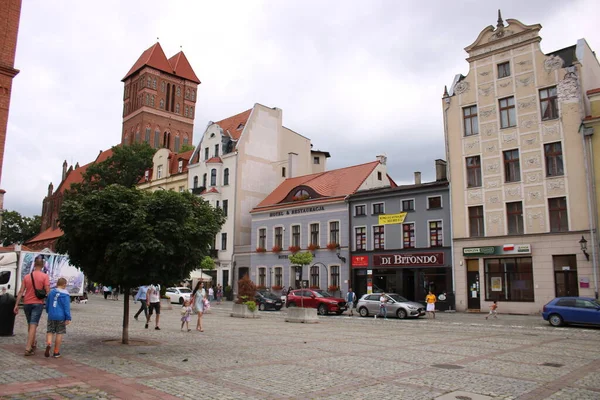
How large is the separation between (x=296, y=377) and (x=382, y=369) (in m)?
2.05

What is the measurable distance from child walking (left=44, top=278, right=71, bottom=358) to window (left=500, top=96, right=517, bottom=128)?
96.9ft

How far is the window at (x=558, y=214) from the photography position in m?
29.4

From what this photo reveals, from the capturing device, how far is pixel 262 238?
4631 cm

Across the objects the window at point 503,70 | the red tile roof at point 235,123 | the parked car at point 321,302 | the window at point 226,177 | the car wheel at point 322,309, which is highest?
the red tile roof at point 235,123

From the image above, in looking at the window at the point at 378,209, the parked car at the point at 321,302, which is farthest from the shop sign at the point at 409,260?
the parked car at the point at 321,302

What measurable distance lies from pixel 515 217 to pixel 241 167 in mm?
27098

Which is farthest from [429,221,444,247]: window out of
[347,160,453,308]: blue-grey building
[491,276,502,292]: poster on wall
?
[491,276,502,292]: poster on wall

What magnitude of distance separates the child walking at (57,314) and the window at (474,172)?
2839cm

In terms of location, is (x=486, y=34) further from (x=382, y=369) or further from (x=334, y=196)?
(x=382, y=369)

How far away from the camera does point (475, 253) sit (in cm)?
3212

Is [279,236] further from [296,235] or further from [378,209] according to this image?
[378,209]

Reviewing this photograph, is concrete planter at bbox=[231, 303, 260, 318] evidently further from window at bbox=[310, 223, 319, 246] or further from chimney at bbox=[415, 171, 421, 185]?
chimney at bbox=[415, 171, 421, 185]

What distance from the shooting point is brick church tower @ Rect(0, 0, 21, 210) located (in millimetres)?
14227

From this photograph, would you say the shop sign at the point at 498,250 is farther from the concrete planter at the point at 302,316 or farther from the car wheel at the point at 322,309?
the concrete planter at the point at 302,316
